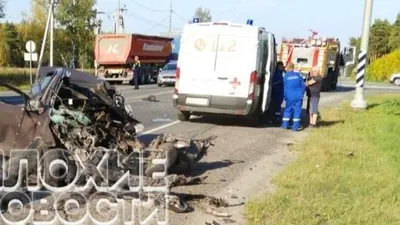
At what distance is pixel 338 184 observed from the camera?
727 centimetres

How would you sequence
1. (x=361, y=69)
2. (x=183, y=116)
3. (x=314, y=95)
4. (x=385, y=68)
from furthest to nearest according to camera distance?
(x=385, y=68) < (x=361, y=69) < (x=183, y=116) < (x=314, y=95)

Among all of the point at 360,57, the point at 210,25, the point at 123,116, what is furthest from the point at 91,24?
the point at 123,116

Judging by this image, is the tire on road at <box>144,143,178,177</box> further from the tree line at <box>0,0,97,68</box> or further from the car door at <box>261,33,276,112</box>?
the tree line at <box>0,0,97,68</box>

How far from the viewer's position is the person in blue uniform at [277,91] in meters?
14.2

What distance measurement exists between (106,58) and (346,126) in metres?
24.1

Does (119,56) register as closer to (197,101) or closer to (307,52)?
(307,52)

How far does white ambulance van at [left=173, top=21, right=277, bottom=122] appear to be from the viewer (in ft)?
41.3

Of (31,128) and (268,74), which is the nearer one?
(31,128)

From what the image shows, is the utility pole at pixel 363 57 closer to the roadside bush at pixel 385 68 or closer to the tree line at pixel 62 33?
the tree line at pixel 62 33

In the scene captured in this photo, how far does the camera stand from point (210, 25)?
12.9m

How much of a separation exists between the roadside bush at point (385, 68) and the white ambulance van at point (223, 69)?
180 feet

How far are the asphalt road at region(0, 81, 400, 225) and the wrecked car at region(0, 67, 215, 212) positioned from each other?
0.36 m

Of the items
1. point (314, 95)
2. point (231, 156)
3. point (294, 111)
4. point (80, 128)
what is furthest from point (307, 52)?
point (80, 128)

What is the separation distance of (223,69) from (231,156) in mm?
3877
